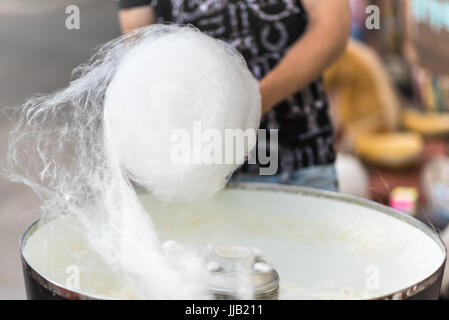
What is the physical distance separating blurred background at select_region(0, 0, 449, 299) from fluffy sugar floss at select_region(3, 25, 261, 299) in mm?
1279

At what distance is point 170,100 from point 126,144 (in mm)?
79

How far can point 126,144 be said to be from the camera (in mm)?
681

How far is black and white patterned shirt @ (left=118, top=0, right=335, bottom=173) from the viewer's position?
1002 mm

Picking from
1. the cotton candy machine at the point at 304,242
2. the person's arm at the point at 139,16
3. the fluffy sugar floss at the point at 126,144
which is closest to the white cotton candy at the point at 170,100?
the fluffy sugar floss at the point at 126,144

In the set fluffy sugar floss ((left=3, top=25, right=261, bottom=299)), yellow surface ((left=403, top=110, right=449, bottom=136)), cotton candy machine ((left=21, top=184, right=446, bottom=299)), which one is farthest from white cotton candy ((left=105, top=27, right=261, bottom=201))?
yellow surface ((left=403, top=110, right=449, bottom=136))

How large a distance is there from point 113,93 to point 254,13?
0.42 meters

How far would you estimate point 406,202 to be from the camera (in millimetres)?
2141

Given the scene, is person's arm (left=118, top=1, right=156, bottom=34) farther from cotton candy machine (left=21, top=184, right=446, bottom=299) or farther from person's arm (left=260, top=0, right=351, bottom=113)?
cotton candy machine (left=21, top=184, right=446, bottom=299)

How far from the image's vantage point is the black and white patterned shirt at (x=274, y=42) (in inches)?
39.4

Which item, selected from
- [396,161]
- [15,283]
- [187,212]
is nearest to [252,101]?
[187,212]

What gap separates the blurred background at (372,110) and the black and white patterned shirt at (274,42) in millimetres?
912
